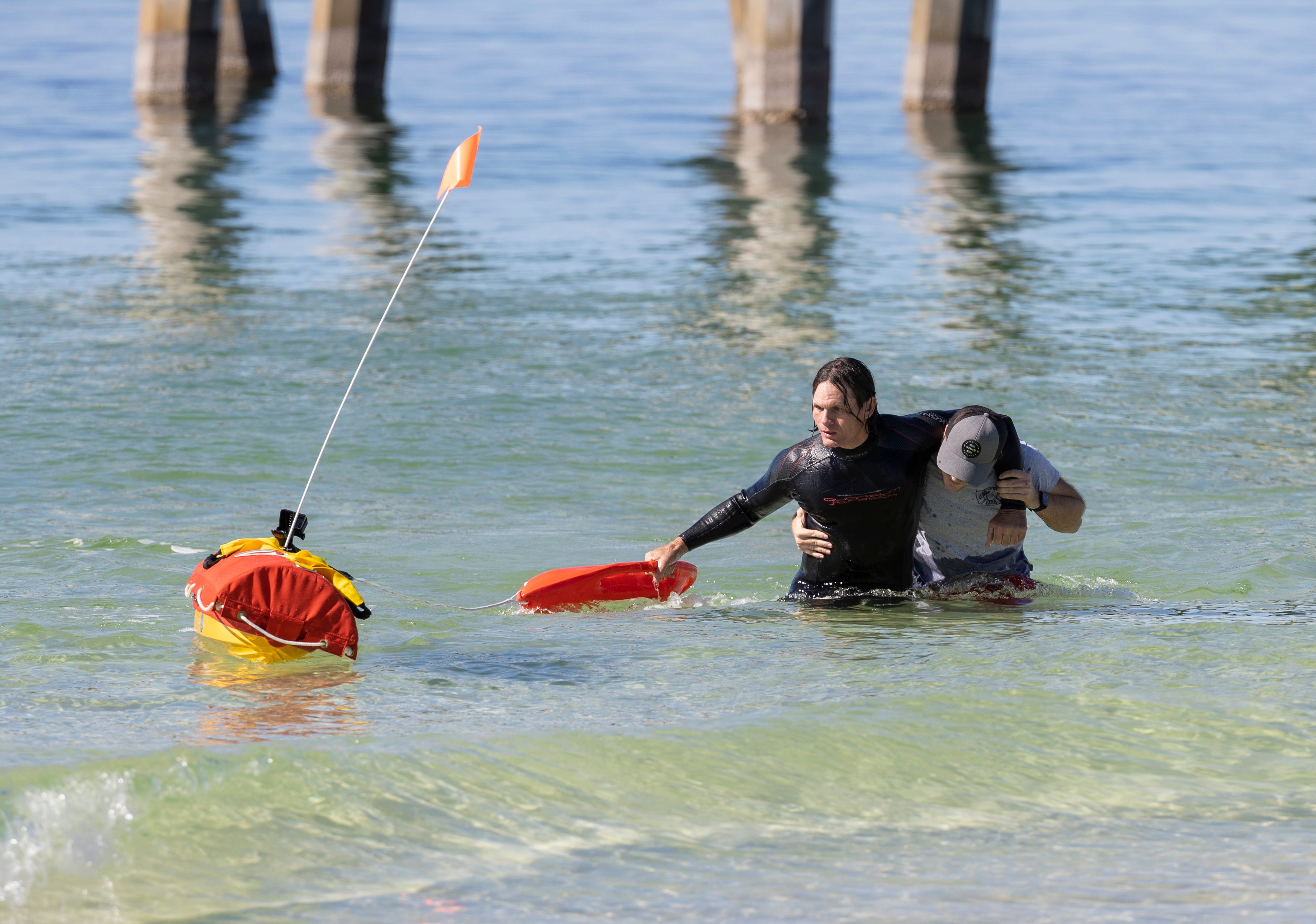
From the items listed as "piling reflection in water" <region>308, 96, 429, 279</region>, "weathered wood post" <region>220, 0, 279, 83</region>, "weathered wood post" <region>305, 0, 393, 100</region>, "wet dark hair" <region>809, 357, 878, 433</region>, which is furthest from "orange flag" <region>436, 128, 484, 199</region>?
"weathered wood post" <region>220, 0, 279, 83</region>

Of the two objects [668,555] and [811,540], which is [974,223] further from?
[668,555]

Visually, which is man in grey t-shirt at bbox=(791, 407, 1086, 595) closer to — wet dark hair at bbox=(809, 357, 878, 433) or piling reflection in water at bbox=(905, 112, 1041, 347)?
wet dark hair at bbox=(809, 357, 878, 433)

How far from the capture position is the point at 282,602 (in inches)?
235

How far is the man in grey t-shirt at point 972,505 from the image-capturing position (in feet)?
21.2

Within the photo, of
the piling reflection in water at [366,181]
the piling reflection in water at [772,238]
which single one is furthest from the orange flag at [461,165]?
the piling reflection in water at [366,181]

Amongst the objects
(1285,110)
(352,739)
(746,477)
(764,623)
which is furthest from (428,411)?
(1285,110)

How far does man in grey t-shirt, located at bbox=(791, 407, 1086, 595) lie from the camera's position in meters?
6.47

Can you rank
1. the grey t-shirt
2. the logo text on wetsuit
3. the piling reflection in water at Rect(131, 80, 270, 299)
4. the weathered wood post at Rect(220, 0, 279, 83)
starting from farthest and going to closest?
the weathered wood post at Rect(220, 0, 279, 83)
the piling reflection in water at Rect(131, 80, 270, 299)
the grey t-shirt
the logo text on wetsuit

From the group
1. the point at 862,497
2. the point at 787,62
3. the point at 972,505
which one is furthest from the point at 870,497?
the point at 787,62

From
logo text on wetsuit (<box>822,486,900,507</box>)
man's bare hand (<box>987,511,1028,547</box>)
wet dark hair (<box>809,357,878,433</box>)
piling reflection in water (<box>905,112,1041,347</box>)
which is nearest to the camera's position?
wet dark hair (<box>809,357,878,433</box>)

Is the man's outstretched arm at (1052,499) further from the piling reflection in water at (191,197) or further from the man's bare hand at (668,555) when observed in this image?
the piling reflection in water at (191,197)

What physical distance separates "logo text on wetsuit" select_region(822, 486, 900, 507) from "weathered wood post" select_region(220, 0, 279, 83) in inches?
1231

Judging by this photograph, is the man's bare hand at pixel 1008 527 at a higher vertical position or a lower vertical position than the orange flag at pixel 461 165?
lower

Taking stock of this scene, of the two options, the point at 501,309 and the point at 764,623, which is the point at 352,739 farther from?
the point at 501,309
